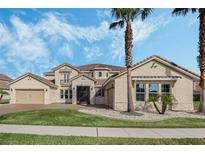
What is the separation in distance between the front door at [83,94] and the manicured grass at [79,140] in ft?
86.5

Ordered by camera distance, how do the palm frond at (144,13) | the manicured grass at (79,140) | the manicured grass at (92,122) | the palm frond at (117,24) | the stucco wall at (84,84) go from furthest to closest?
1. the stucco wall at (84,84)
2. the palm frond at (117,24)
3. the palm frond at (144,13)
4. the manicured grass at (92,122)
5. the manicured grass at (79,140)

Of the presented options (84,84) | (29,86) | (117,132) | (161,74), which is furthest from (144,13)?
(29,86)

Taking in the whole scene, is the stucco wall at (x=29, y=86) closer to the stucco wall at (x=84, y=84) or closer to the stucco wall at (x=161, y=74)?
the stucco wall at (x=84, y=84)

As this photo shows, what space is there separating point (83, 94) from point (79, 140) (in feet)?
90.1

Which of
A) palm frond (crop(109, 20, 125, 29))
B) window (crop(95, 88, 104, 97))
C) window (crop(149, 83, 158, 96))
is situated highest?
palm frond (crop(109, 20, 125, 29))

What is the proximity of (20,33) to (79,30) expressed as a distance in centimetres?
466

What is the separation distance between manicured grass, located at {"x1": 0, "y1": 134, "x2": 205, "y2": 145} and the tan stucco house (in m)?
13.4

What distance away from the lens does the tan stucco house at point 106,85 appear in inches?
866

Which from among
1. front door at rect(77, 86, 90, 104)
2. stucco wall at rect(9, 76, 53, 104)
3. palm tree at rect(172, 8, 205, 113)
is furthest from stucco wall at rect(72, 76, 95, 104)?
palm tree at rect(172, 8, 205, 113)

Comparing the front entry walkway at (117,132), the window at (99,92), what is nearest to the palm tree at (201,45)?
the front entry walkway at (117,132)

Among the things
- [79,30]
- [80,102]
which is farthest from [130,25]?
A: [80,102]

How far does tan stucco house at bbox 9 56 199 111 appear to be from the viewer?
22000 mm

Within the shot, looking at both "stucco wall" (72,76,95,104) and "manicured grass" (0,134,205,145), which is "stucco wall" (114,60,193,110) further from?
"manicured grass" (0,134,205,145)
